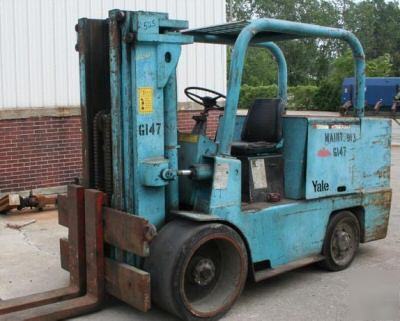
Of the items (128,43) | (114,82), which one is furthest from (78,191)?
(128,43)

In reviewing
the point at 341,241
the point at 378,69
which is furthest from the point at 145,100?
the point at 378,69

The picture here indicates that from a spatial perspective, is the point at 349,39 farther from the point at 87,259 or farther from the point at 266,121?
the point at 87,259

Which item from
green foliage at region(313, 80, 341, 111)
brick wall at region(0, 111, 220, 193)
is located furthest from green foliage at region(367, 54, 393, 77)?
brick wall at region(0, 111, 220, 193)

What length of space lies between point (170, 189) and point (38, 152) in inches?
207

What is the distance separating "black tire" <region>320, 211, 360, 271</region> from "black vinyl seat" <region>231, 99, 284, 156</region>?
1.05m

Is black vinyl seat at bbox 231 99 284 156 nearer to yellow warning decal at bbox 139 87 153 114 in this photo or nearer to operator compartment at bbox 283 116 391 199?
operator compartment at bbox 283 116 391 199

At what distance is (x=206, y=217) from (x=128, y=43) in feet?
4.89

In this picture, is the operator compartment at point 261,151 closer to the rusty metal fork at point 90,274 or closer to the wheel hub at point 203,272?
the wheel hub at point 203,272

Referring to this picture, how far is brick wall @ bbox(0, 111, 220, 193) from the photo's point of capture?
9438 millimetres

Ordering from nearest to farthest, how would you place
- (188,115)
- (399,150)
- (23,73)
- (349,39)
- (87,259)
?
(87,259)
(349,39)
(23,73)
(188,115)
(399,150)

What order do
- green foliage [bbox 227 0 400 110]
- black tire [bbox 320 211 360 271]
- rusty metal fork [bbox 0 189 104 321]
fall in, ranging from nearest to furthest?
rusty metal fork [bbox 0 189 104 321] → black tire [bbox 320 211 360 271] → green foliage [bbox 227 0 400 110]

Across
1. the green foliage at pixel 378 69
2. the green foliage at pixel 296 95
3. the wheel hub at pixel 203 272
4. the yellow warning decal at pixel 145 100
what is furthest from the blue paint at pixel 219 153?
the green foliage at pixel 378 69

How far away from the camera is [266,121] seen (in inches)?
236

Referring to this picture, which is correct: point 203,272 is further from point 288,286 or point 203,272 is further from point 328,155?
point 328,155
